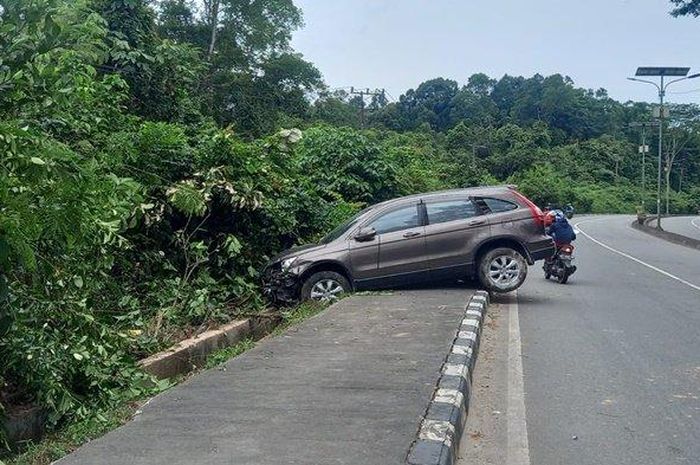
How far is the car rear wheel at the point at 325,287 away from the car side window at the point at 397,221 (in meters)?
0.95

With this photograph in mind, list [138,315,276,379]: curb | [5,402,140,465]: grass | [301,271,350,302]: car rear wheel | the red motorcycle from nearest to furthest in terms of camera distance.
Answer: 1. [5,402,140,465]: grass
2. [138,315,276,379]: curb
3. [301,271,350,302]: car rear wheel
4. the red motorcycle

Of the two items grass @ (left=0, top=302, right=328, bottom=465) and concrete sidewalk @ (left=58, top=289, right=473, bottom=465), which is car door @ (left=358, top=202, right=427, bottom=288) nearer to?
concrete sidewalk @ (left=58, top=289, right=473, bottom=465)

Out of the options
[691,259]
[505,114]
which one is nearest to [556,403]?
[691,259]

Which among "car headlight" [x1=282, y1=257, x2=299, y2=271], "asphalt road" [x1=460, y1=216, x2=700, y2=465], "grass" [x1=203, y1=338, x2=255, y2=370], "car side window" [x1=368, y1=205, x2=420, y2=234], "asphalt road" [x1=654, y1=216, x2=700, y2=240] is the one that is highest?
"car side window" [x1=368, y1=205, x2=420, y2=234]

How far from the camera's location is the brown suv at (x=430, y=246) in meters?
11.1

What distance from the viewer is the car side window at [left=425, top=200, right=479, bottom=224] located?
37.5 ft

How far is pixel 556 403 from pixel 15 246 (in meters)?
4.28

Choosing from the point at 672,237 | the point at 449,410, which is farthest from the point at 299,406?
the point at 672,237

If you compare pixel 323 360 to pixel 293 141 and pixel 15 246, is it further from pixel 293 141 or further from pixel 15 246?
pixel 293 141

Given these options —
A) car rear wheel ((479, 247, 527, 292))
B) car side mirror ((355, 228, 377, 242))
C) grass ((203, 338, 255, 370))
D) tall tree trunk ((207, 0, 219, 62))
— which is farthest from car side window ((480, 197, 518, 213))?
tall tree trunk ((207, 0, 219, 62))

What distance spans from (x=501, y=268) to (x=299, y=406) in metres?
6.77

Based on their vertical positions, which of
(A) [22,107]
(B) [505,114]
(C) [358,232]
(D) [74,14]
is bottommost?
(C) [358,232]

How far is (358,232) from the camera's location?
11172 millimetres

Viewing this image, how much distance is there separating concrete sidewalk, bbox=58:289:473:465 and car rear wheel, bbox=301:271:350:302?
2652 mm
